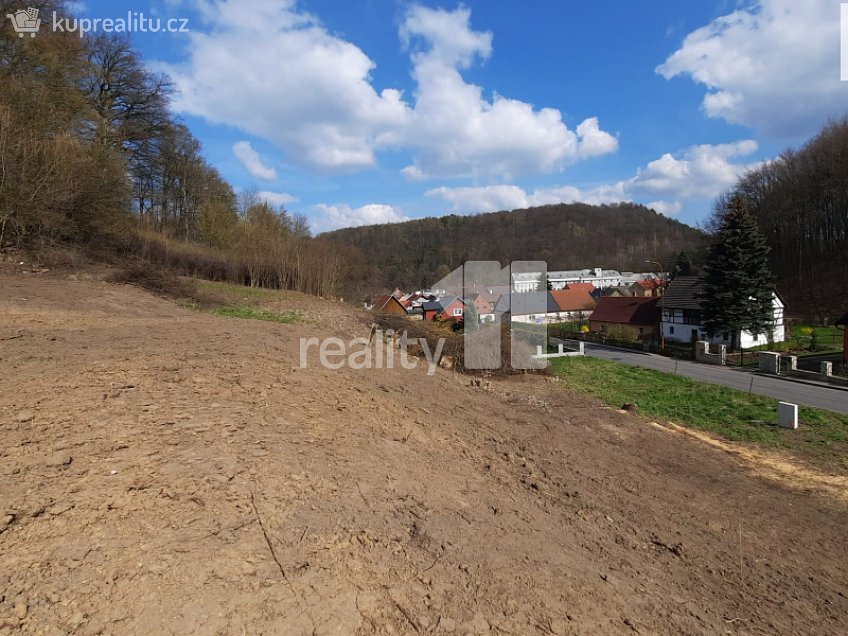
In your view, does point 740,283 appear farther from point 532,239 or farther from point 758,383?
point 532,239

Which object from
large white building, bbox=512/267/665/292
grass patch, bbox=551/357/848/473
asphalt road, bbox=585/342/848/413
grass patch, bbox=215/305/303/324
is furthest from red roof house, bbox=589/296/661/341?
large white building, bbox=512/267/665/292

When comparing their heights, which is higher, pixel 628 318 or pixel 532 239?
pixel 532 239

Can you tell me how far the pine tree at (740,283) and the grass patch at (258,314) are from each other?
26795 millimetres

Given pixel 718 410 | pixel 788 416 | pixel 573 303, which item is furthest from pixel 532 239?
pixel 788 416

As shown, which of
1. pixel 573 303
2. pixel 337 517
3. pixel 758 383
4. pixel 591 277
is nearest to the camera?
pixel 337 517

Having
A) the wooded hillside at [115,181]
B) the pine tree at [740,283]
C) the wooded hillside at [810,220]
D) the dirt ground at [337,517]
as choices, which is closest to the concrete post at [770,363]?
the pine tree at [740,283]

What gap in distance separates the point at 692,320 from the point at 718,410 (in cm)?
2295

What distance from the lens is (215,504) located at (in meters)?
3.26

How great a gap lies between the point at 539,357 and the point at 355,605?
16.3 m

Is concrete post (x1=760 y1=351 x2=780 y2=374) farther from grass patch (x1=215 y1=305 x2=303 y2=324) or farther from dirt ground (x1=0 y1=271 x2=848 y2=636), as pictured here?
grass patch (x1=215 y1=305 x2=303 y2=324)

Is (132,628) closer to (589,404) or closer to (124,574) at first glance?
(124,574)

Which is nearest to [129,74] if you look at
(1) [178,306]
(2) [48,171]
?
(2) [48,171]

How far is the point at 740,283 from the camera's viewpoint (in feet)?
92.0

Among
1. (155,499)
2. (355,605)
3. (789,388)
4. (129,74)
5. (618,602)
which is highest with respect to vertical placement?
(129,74)
